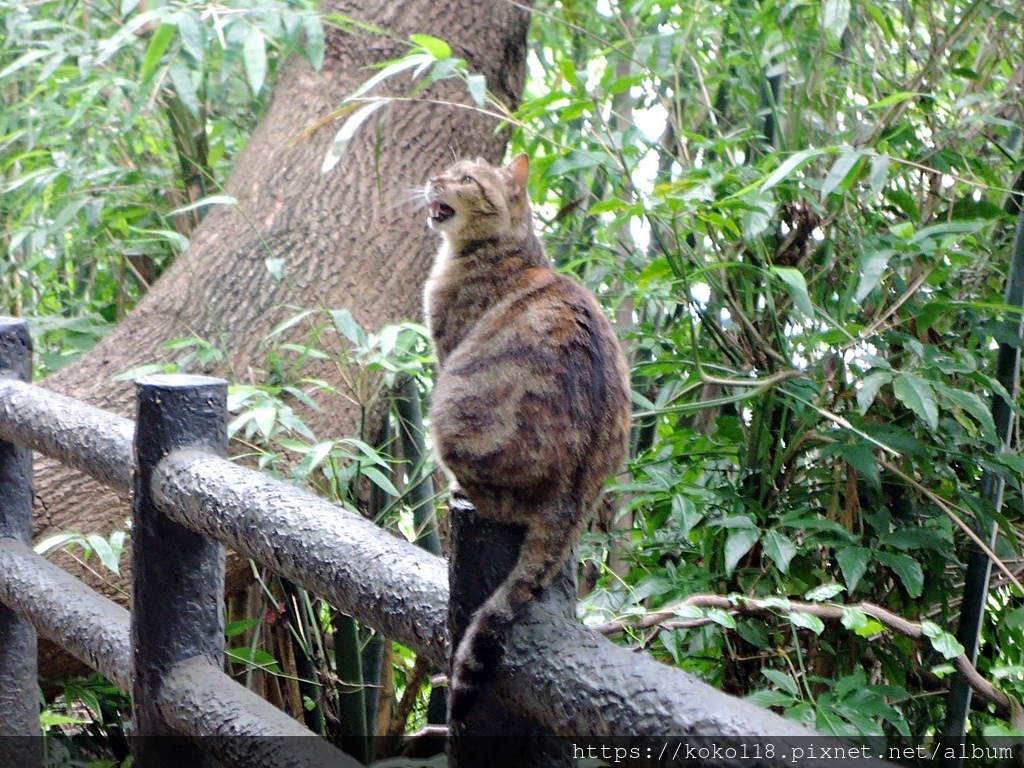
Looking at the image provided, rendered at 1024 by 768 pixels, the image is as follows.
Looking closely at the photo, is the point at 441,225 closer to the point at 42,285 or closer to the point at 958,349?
the point at 958,349

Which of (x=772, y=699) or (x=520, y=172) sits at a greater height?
(x=520, y=172)

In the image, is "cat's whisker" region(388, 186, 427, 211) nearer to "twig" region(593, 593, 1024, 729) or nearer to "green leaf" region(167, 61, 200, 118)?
"green leaf" region(167, 61, 200, 118)

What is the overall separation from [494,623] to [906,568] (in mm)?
1154

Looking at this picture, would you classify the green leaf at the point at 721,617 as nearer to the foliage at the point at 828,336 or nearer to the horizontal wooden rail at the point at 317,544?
the foliage at the point at 828,336

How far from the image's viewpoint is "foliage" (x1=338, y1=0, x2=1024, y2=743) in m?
A: 1.83

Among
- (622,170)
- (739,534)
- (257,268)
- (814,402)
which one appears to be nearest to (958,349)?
(814,402)

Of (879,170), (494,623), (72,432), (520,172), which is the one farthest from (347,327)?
(494,623)

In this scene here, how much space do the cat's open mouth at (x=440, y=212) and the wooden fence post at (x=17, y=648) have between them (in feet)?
2.92

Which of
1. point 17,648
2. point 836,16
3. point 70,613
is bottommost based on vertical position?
point 17,648

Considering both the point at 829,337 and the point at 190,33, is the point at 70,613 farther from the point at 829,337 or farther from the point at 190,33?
the point at 829,337

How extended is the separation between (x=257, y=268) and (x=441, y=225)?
0.86 m

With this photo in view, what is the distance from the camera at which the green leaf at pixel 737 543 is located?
182 cm

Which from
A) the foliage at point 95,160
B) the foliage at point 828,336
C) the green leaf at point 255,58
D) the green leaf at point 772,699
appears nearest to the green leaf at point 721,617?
the green leaf at point 772,699

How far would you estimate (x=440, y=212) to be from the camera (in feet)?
7.46
